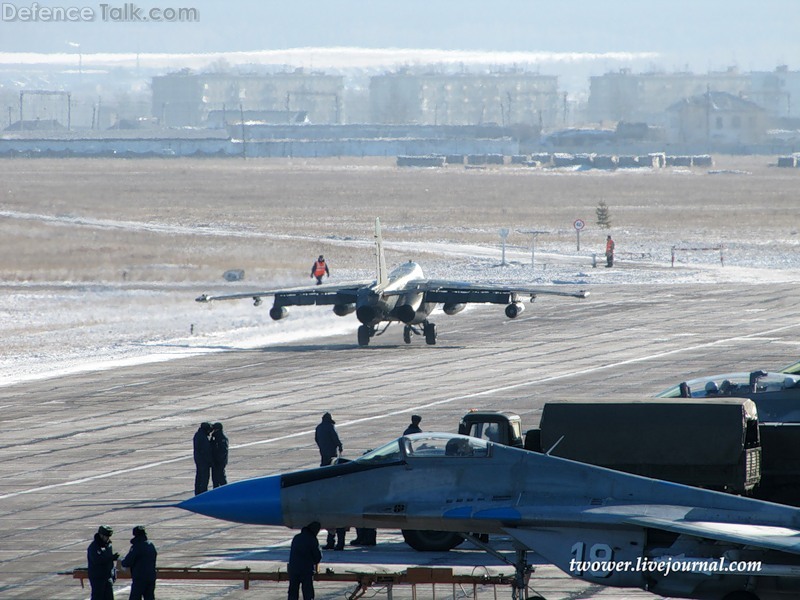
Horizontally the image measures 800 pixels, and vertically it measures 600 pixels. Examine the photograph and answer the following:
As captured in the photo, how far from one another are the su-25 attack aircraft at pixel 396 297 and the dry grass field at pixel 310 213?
23.0 metres

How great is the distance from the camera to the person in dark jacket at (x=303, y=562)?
16547 millimetres

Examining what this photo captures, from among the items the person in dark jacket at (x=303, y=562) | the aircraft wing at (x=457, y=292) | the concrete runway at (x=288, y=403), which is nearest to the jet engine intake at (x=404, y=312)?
the aircraft wing at (x=457, y=292)

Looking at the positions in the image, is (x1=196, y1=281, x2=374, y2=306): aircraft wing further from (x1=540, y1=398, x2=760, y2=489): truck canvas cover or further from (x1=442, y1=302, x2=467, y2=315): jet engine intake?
(x1=540, y1=398, x2=760, y2=489): truck canvas cover

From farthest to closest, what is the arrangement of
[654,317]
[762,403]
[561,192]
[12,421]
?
[561,192] < [654,317] < [12,421] < [762,403]

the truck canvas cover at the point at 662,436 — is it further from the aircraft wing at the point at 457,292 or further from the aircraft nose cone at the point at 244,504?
the aircraft wing at the point at 457,292

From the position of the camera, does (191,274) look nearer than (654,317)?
No

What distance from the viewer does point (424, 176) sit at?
187 metres

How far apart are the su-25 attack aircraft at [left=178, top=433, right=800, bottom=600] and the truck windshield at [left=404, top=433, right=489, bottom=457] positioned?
0.01 metres

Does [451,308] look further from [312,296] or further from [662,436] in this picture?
[662,436]

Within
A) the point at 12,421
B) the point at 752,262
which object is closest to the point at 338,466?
the point at 12,421

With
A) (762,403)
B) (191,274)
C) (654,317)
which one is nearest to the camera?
(762,403)

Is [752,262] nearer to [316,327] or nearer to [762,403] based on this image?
[316,327]

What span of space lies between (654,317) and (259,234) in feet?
155

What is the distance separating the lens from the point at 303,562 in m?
16.6
